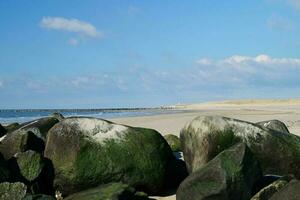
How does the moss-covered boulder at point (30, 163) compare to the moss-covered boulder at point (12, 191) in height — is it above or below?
above

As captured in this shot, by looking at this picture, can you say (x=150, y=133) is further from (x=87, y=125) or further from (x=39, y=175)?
(x=39, y=175)

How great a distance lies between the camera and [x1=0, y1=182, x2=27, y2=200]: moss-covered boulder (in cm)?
711

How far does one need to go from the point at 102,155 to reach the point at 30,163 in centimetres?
122

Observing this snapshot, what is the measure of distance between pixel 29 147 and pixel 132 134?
2.23 metres

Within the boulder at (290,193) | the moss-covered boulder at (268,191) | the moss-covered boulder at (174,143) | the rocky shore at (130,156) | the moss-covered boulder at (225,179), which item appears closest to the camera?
the boulder at (290,193)

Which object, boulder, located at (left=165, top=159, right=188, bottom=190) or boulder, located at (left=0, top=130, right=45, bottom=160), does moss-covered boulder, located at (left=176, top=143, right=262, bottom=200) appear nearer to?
boulder, located at (left=165, top=159, right=188, bottom=190)

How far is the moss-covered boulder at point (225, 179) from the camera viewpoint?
6.70 meters

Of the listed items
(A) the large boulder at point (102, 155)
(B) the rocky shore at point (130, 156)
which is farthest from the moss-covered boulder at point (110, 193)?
(A) the large boulder at point (102, 155)

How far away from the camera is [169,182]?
8.84 meters

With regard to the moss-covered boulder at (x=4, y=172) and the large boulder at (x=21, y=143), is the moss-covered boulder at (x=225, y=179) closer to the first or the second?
the moss-covered boulder at (x=4, y=172)

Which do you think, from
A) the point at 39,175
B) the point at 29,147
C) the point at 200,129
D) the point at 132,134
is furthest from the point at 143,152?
the point at 29,147

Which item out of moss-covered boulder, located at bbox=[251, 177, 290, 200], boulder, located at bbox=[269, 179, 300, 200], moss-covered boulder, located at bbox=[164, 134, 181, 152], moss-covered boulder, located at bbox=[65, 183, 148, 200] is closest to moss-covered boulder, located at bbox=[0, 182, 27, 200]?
moss-covered boulder, located at bbox=[65, 183, 148, 200]

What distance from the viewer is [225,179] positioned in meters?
6.69

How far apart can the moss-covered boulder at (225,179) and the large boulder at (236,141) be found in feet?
3.97
